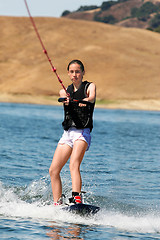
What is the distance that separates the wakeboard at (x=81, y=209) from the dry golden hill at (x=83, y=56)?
202 feet

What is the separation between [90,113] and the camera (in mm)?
7523

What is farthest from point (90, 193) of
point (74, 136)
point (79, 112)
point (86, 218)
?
point (79, 112)

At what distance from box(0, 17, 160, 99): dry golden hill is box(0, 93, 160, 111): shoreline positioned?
2.89 m

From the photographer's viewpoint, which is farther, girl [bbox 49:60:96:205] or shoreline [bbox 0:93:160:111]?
shoreline [bbox 0:93:160:111]

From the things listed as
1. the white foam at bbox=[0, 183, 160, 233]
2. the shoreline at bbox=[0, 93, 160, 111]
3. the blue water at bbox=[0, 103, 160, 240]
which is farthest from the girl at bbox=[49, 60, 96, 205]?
the shoreline at bbox=[0, 93, 160, 111]

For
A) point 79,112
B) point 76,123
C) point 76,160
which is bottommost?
point 76,160

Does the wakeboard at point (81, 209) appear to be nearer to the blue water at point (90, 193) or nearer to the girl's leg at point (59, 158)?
the blue water at point (90, 193)

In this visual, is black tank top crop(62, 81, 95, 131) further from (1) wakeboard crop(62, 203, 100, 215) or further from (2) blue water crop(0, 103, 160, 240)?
(2) blue water crop(0, 103, 160, 240)

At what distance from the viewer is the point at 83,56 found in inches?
3408

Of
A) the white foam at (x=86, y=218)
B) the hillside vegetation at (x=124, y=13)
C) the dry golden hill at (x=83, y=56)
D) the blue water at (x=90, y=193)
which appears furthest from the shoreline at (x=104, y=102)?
the hillside vegetation at (x=124, y=13)

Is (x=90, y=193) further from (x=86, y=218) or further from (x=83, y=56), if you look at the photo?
(x=83, y=56)

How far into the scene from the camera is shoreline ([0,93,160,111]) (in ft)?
204

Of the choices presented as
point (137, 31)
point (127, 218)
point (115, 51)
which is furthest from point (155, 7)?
point (127, 218)

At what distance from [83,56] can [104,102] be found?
24.5 m
